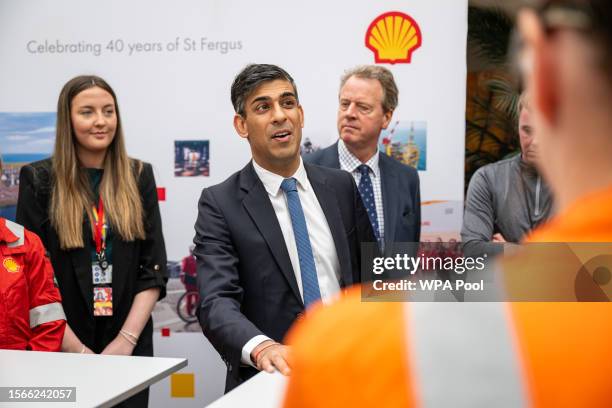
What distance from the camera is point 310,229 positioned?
8.94 ft

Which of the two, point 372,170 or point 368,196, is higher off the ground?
point 372,170

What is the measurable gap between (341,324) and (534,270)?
13 centimetres

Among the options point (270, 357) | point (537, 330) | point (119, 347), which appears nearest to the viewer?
point (537, 330)

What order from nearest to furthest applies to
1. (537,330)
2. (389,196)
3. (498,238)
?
1. (537,330)
2. (498,238)
3. (389,196)

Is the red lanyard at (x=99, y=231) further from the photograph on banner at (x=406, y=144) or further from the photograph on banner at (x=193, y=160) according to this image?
the photograph on banner at (x=406, y=144)

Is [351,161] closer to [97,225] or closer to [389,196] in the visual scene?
[389,196]

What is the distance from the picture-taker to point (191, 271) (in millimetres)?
4004

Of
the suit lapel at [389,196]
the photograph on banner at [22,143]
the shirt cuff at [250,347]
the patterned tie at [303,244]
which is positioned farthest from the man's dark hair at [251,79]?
the photograph on banner at [22,143]

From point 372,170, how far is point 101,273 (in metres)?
1.39

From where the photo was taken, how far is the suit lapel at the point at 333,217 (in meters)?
2.64

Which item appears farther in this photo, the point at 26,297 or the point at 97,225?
the point at 97,225

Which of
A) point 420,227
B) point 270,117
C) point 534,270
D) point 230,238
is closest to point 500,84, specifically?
point 420,227

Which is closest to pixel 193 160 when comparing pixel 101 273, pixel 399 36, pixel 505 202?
pixel 101 273

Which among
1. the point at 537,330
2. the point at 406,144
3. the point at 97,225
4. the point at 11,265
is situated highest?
the point at 406,144
